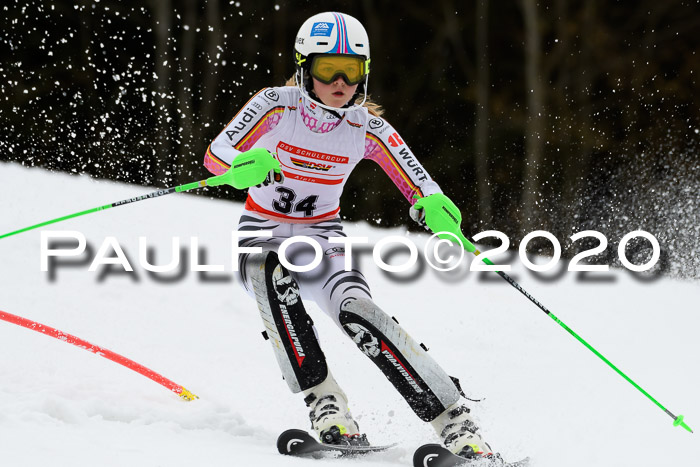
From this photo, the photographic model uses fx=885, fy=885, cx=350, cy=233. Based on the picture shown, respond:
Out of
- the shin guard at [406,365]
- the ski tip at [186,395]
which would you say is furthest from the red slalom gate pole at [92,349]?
the shin guard at [406,365]

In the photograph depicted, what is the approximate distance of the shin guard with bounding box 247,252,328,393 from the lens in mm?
3553

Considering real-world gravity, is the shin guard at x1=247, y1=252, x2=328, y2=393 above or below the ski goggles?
below

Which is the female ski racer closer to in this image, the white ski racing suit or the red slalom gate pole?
the white ski racing suit

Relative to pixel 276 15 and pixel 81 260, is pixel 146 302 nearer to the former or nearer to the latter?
pixel 81 260

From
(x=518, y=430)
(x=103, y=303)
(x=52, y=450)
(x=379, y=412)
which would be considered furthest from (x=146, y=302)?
(x=52, y=450)

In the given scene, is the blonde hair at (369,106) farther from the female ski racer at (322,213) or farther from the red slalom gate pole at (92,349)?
the red slalom gate pole at (92,349)

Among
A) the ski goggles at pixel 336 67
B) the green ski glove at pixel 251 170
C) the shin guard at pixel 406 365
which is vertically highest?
the ski goggles at pixel 336 67

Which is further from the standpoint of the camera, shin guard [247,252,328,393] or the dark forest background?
the dark forest background

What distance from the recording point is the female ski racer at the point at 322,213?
11.5ft

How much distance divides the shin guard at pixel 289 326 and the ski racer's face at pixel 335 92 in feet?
2.56

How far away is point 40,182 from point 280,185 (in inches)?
179

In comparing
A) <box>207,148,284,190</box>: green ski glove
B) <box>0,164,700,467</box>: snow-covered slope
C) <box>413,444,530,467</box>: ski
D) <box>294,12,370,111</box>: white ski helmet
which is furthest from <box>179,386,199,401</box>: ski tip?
<box>294,12,370,111</box>: white ski helmet

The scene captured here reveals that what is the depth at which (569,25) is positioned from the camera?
58.3ft

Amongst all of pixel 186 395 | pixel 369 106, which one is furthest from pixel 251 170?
pixel 186 395
